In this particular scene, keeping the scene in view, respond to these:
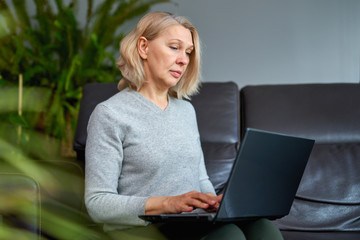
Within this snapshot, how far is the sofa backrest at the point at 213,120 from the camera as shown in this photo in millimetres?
1594

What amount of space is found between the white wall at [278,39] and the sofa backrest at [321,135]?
895 mm

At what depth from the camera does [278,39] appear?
2639 millimetres

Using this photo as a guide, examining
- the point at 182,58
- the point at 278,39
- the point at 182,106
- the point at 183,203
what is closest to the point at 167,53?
the point at 182,58

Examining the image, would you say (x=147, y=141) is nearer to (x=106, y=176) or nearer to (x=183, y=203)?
(x=106, y=176)

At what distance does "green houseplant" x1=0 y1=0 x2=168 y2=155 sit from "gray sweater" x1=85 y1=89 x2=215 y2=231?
1.37 meters

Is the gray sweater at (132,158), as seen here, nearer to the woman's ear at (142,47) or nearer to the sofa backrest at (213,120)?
the woman's ear at (142,47)

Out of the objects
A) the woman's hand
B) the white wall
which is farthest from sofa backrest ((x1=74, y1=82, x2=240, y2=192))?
the white wall

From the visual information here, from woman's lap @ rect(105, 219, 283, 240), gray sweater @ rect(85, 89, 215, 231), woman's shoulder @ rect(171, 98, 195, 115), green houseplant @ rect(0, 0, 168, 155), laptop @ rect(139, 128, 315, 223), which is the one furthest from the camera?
green houseplant @ rect(0, 0, 168, 155)

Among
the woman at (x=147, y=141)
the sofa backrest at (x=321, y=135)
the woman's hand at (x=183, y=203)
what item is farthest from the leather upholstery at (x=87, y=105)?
the woman's hand at (x=183, y=203)

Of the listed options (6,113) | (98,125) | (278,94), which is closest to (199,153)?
(98,125)

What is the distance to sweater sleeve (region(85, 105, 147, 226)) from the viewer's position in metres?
1.00

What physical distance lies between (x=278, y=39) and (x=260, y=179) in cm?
196

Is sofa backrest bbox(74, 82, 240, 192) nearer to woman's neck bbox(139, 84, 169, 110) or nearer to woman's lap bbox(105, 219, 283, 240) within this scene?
woman's neck bbox(139, 84, 169, 110)

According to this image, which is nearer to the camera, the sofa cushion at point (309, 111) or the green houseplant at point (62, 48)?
the sofa cushion at point (309, 111)
